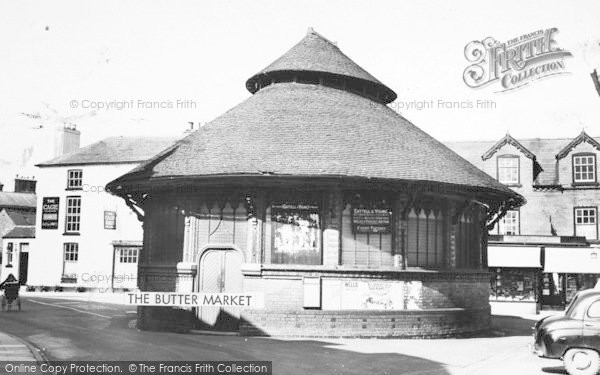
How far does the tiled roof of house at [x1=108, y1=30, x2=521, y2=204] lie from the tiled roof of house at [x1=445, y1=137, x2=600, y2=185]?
18.3 meters

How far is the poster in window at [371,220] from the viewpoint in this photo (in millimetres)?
18234

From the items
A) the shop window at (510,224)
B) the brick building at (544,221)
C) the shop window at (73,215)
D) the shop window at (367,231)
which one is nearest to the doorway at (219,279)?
the shop window at (367,231)

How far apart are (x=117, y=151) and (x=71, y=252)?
738 centimetres

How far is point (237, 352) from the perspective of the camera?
46.6ft

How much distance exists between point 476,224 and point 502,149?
18.6 meters

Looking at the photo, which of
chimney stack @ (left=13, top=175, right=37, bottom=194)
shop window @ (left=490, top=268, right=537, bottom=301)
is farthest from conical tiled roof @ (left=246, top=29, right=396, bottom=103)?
chimney stack @ (left=13, top=175, right=37, bottom=194)

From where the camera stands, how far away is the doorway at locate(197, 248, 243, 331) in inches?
717

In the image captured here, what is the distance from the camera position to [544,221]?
37.5m

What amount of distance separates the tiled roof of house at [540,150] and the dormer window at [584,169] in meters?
1.13

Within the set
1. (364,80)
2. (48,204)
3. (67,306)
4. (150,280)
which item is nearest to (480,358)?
(150,280)

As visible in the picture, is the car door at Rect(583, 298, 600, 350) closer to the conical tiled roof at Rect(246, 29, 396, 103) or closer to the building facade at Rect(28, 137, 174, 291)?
the conical tiled roof at Rect(246, 29, 396, 103)

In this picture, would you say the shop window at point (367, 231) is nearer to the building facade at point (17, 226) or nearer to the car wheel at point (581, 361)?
the car wheel at point (581, 361)

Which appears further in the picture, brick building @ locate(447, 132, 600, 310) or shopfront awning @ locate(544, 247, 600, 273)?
brick building @ locate(447, 132, 600, 310)

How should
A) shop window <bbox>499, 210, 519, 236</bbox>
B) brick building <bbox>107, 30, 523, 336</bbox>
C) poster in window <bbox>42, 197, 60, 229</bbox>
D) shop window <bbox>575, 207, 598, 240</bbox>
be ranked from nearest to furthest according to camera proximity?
brick building <bbox>107, 30, 523, 336</bbox>
shop window <bbox>575, 207, 598, 240</bbox>
shop window <bbox>499, 210, 519, 236</bbox>
poster in window <bbox>42, 197, 60, 229</bbox>
